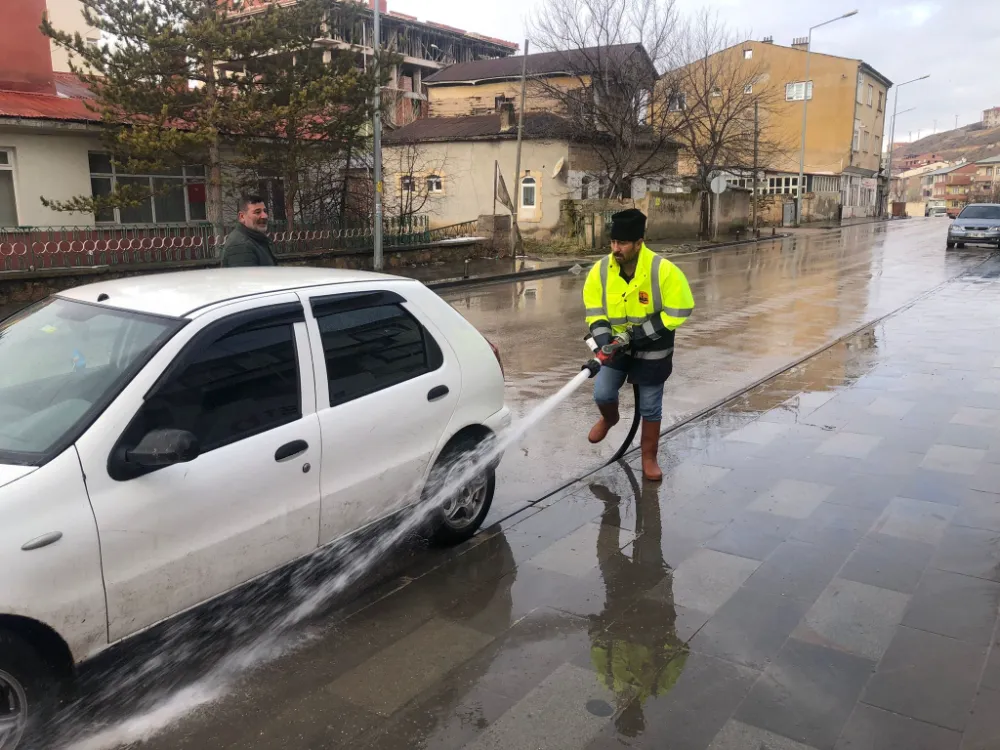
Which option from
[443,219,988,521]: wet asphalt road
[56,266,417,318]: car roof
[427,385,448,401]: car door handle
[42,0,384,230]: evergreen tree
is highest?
[42,0,384,230]: evergreen tree

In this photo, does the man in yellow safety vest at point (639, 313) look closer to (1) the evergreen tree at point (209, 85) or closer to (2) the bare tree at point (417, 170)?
(1) the evergreen tree at point (209, 85)

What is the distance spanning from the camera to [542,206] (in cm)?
3219

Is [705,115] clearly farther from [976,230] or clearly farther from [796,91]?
[796,91]

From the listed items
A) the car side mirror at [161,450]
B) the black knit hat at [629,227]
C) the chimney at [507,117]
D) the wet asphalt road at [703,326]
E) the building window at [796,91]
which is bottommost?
the wet asphalt road at [703,326]

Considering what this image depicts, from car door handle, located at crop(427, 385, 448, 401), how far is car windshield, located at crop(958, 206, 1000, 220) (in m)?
31.8

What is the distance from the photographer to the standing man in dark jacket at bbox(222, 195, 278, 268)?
6.46 m

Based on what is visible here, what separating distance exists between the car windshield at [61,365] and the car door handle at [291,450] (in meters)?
0.68

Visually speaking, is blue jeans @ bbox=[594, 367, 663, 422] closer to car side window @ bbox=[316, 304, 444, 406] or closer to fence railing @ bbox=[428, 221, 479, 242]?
car side window @ bbox=[316, 304, 444, 406]

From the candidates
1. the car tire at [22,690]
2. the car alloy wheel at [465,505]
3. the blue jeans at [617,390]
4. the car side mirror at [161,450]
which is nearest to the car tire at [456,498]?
the car alloy wheel at [465,505]

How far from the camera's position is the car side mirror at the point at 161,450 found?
A: 3016 mm

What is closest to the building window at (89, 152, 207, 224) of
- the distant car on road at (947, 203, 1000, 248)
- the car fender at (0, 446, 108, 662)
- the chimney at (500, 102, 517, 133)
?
the chimney at (500, 102, 517, 133)

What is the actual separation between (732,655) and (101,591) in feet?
8.74

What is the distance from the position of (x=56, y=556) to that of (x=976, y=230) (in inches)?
1290

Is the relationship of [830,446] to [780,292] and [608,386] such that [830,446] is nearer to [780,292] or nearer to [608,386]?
[608,386]
